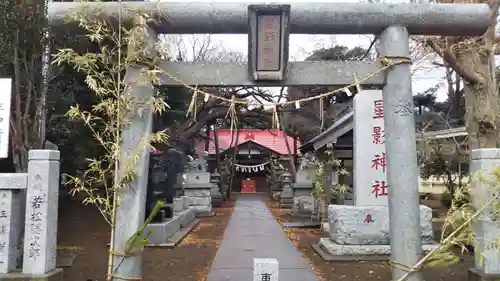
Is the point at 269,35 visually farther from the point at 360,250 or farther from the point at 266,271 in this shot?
the point at 360,250

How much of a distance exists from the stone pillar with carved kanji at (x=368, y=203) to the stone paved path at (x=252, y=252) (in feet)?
3.72

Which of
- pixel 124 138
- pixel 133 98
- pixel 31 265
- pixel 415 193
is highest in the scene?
pixel 133 98

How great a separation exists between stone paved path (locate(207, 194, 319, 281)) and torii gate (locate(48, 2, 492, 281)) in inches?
102

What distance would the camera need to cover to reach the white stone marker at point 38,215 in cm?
569

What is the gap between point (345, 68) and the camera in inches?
209

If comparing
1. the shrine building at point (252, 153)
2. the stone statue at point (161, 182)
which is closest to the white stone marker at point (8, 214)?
the stone statue at point (161, 182)

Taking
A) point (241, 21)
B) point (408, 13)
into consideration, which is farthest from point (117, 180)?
point (408, 13)

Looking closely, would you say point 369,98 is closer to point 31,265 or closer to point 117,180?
point 117,180

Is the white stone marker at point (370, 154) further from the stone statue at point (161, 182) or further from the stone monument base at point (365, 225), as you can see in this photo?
the stone statue at point (161, 182)

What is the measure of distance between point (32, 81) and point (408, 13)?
684cm

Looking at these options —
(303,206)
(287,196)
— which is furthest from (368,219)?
(287,196)

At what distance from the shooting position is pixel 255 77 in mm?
5133

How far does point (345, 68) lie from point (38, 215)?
4.46m

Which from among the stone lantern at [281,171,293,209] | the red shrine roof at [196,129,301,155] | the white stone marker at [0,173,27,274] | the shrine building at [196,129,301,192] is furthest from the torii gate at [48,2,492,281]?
the red shrine roof at [196,129,301,155]
